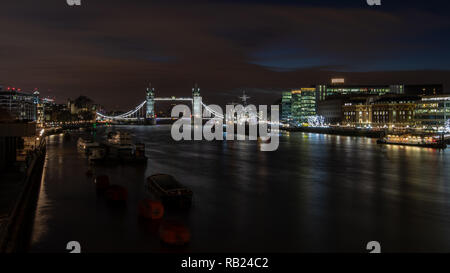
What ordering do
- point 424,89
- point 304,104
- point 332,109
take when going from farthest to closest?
point 304,104, point 424,89, point 332,109

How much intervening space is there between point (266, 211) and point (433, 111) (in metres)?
52.3

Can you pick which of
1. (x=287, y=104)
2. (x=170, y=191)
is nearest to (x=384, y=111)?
(x=287, y=104)

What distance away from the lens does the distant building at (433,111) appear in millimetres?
53500

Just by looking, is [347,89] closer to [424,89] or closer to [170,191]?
[424,89]

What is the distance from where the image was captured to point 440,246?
358 inches

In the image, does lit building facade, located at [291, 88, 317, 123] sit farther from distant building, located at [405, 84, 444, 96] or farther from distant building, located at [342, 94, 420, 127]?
distant building, located at [342, 94, 420, 127]

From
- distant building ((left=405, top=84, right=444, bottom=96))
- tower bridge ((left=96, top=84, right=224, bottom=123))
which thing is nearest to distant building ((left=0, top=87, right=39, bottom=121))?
tower bridge ((left=96, top=84, right=224, bottom=123))

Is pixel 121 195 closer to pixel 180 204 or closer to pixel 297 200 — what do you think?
pixel 180 204

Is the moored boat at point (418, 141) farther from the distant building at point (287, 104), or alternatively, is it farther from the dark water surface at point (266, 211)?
the distant building at point (287, 104)

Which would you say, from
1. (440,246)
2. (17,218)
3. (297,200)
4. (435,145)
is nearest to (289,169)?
(297,200)

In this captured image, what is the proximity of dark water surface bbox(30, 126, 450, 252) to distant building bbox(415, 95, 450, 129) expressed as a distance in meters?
37.3

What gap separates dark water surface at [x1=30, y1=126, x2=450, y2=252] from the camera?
30.0ft

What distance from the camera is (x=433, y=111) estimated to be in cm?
5562
